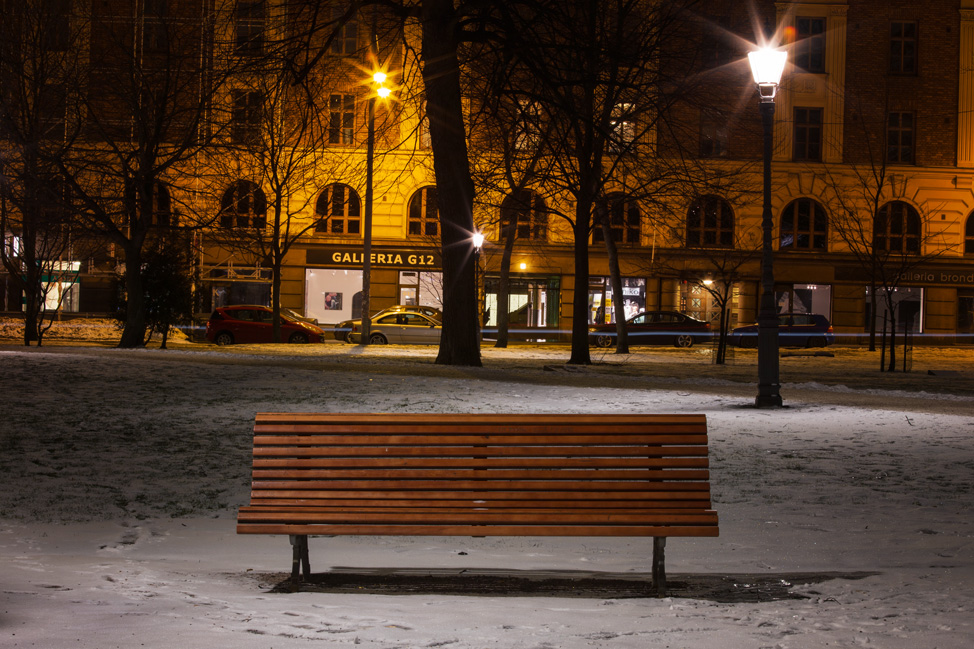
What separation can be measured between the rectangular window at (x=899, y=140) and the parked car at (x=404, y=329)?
82.2ft

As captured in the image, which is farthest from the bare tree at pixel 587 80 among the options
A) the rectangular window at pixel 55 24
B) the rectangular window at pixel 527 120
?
the rectangular window at pixel 55 24

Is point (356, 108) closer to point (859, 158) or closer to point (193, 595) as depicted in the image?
point (859, 158)

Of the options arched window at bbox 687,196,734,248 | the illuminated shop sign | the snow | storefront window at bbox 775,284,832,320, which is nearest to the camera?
the snow

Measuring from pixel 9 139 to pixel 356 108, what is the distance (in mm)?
18987

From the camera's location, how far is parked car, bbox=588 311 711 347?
42094mm

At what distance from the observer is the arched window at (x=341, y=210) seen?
45.5 metres

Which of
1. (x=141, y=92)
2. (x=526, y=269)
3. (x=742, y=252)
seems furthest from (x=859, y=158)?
(x=141, y=92)

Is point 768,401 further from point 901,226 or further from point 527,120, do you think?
point 901,226

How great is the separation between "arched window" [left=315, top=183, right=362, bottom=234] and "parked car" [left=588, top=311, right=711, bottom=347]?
12.6 metres

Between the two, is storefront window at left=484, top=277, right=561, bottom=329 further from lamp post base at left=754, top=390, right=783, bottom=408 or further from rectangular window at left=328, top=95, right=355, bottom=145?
lamp post base at left=754, top=390, right=783, bottom=408

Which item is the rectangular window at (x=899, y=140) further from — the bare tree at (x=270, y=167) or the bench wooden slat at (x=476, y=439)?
the bench wooden slat at (x=476, y=439)

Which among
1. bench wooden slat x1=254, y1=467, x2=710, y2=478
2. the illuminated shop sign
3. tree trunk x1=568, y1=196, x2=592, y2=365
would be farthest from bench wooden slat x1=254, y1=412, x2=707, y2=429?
the illuminated shop sign

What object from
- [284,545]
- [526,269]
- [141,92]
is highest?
[141,92]

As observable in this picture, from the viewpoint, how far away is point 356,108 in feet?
143
